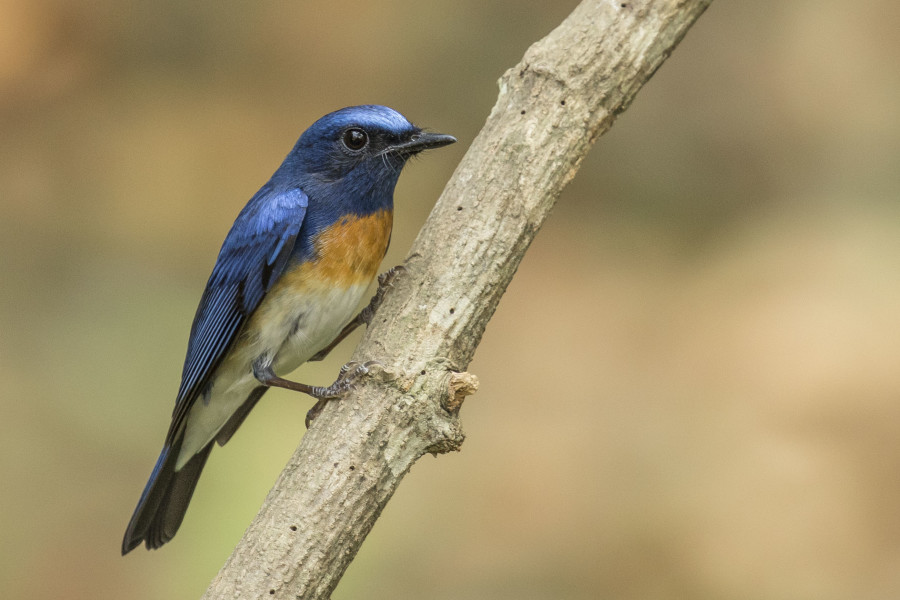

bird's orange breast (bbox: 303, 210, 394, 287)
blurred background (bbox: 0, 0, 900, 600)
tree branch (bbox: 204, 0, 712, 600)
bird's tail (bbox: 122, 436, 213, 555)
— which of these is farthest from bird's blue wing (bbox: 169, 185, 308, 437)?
blurred background (bbox: 0, 0, 900, 600)

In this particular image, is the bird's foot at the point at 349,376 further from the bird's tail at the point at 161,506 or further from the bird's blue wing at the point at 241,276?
the bird's tail at the point at 161,506

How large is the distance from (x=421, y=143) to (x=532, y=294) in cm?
361

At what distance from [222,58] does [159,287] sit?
5.40 feet

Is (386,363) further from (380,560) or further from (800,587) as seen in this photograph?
(800,587)

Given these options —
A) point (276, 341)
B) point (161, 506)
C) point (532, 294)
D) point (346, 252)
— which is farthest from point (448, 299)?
point (532, 294)

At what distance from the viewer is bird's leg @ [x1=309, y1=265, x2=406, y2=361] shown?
3.17 m

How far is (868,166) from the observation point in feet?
21.9

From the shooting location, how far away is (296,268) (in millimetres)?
3539

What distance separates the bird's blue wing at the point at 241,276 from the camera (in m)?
3.54

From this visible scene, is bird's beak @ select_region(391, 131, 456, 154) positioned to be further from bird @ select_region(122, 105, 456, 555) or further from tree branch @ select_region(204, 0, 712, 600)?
tree branch @ select_region(204, 0, 712, 600)

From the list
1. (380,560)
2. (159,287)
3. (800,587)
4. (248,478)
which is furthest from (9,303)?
(800,587)

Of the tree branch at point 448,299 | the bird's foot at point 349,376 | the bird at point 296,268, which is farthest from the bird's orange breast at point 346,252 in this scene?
the bird's foot at point 349,376

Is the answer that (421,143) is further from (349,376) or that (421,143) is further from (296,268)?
(349,376)

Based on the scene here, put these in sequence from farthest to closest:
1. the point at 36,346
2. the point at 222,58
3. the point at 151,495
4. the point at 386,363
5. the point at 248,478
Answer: the point at 222,58, the point at 36,346, the point at 248,478, the point at 151,495, the point at 386,363
